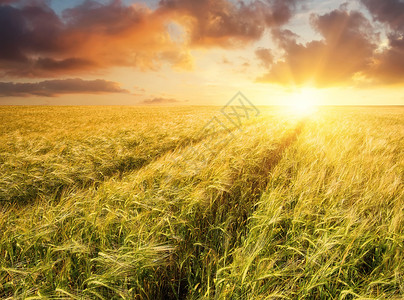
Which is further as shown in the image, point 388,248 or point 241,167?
point 241,167

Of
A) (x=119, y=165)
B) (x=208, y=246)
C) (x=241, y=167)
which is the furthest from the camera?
(x=119, y=165)

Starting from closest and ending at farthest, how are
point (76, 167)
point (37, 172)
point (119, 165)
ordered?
point (37, 172)
point (76, 167)
point (119, 165)

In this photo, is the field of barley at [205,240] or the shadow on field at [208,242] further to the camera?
the shadow on field at [208,242]

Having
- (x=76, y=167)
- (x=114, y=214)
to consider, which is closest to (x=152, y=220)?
(x=114, y=214)

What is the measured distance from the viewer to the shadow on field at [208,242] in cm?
181

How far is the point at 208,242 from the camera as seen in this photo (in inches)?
89.6

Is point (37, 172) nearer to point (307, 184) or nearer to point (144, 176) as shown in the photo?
point (144, 176)

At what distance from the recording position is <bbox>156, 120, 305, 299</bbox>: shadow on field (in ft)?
5.93

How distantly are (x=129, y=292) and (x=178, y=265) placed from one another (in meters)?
0.50

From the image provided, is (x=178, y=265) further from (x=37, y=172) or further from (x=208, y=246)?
(x=37, y=172)

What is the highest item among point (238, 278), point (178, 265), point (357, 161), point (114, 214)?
point (357, 161)

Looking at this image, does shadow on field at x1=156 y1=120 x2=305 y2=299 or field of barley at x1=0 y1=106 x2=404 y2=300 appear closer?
field of barley at x1=0 y1=106 x2=404 y2=300

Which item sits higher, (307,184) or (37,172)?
(307,184)

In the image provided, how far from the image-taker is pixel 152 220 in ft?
7.56
